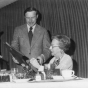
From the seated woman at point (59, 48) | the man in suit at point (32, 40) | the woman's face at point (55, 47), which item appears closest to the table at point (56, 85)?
the seated woman at point (59, 48)

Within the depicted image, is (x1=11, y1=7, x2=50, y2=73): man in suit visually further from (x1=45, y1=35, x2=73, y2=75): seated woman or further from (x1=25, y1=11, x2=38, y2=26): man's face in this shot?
(x1=45, y1=35, x2=73, y2=75): seated woman

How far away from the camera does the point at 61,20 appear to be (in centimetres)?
358

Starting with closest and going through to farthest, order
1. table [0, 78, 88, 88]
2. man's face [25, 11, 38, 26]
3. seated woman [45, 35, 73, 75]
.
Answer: table [0, 78, 88, 88], seated woman [45, 35, 73, 75], man's face [25, 11, 38, 26]

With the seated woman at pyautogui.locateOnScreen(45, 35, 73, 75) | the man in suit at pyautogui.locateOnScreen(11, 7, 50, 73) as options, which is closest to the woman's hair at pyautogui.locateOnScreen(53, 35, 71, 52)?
the seated woman at pyautogui.locateOnScreen(45, 35, 73, 75)

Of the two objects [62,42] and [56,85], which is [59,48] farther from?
[56,85]

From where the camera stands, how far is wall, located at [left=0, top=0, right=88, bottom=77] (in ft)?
10.8

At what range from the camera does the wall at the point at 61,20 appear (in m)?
3.30

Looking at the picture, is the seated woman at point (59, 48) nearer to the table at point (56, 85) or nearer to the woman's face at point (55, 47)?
the woman's face at point (55, 47)

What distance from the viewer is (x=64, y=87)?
4.55 feet

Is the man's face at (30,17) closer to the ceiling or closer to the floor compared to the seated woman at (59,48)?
closer to the ceiling

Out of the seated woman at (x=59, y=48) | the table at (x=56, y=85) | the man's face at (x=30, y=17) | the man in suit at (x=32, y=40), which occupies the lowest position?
the table at (x=56, y=85)

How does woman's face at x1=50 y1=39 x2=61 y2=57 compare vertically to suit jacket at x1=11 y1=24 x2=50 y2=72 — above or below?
below

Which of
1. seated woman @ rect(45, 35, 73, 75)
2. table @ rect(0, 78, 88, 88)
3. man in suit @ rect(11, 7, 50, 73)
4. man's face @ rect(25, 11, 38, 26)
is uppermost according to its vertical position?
man's face @ rect(25, 11, 38, 26)

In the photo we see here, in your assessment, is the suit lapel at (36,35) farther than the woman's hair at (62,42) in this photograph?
Yes
